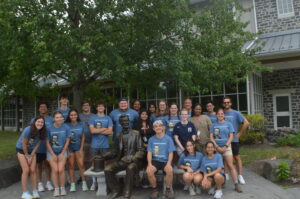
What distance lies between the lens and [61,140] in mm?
5395

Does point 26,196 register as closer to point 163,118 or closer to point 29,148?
point 29,148

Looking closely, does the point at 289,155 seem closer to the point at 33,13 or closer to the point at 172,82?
the point at 172,82

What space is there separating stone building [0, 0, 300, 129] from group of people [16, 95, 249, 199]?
447 centimetres

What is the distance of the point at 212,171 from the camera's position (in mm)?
5020

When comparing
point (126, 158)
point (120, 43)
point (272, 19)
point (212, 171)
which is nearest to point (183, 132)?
point (212, 171)

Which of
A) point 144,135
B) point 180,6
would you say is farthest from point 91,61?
point 180,6

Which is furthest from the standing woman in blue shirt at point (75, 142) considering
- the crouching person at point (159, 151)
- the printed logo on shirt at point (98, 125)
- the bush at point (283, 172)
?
the bush at point (283, 172)

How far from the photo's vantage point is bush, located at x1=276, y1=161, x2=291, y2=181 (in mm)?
5898

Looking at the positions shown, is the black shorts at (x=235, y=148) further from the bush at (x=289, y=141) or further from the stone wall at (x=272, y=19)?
the stone wall at (x=272, y=19)

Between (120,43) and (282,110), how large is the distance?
26.9 ft

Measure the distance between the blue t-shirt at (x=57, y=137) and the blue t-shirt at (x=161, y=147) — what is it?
1.63 metres

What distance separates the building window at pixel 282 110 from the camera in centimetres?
1150

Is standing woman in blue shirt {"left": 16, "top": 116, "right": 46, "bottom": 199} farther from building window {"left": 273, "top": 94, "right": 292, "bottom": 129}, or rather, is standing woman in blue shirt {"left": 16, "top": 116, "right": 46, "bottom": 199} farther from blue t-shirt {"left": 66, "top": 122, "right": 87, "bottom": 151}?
building window {"left": 273, "top": 94, "right": 292, "bottom": 129}

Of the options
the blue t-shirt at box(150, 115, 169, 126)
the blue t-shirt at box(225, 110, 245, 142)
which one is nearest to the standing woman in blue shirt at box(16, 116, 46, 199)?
Result: the blue t-shirt at box(150, 115, 169, 126)
